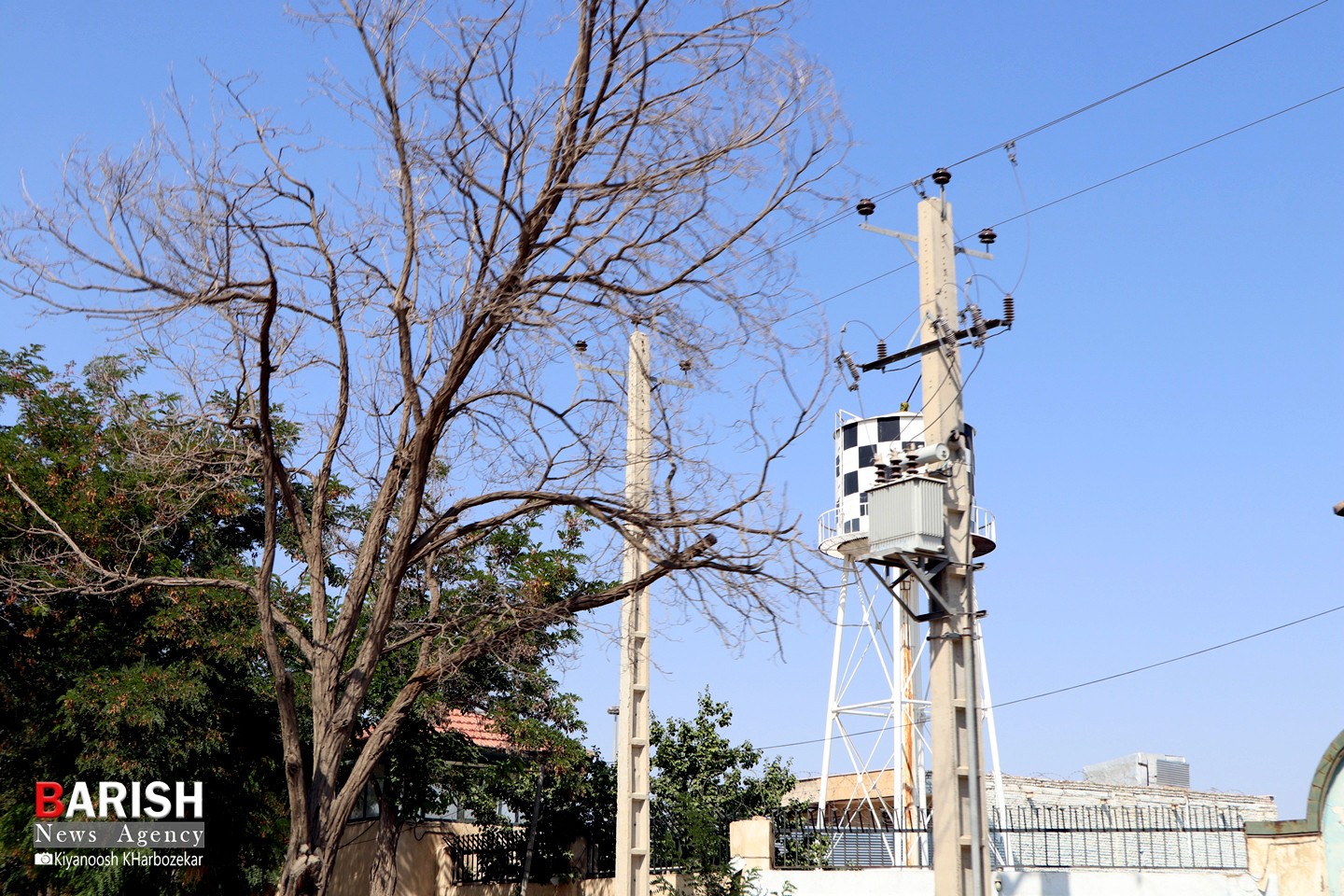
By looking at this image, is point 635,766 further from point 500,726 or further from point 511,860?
point 511,860

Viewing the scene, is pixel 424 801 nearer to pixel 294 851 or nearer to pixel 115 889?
pixel 115 889

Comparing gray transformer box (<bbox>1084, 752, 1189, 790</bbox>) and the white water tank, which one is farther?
gray transformer box (<bbox>1084, 752, 1189, 790</bbox>)

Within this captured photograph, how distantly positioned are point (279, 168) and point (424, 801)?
12.2m

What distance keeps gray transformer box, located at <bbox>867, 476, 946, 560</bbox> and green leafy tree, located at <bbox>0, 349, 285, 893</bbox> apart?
7.99 m

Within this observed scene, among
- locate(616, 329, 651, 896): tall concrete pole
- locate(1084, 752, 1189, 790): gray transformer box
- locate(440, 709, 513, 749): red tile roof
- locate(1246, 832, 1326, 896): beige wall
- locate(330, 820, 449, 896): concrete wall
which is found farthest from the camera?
locate(1084, 752, 1189, 790): gray transformer box

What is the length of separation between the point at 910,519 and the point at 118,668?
9816mm

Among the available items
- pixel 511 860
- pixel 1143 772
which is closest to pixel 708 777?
pixel 511 860

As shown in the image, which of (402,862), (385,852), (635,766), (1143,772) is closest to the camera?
(635,766)

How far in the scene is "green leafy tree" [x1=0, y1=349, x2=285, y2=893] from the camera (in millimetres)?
14641

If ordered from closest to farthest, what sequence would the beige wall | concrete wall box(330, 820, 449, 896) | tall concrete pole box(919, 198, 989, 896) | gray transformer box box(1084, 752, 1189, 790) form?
tall concrete pole box(919, 198, 989, 896) < the beige wall < concrete wall box(330, 820, 449, 896) < gray transformer box box(1084, 752, 1189, 790)

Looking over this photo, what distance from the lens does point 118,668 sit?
599 inches

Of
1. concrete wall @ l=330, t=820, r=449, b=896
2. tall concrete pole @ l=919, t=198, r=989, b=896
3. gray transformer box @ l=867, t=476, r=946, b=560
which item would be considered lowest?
concrete wall @ l=330, t=820, r=449, b=896

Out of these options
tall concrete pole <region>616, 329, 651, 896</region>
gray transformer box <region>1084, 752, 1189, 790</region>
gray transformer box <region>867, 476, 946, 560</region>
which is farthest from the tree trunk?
gray transformer box <region>1084, 752, 1189, 790</region>

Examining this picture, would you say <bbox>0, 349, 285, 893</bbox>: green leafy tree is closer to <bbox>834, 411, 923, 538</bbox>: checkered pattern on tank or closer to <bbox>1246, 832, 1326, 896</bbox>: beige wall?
<bbox>834, 411, 923, 538</bbox>: checkered pattern on tank
